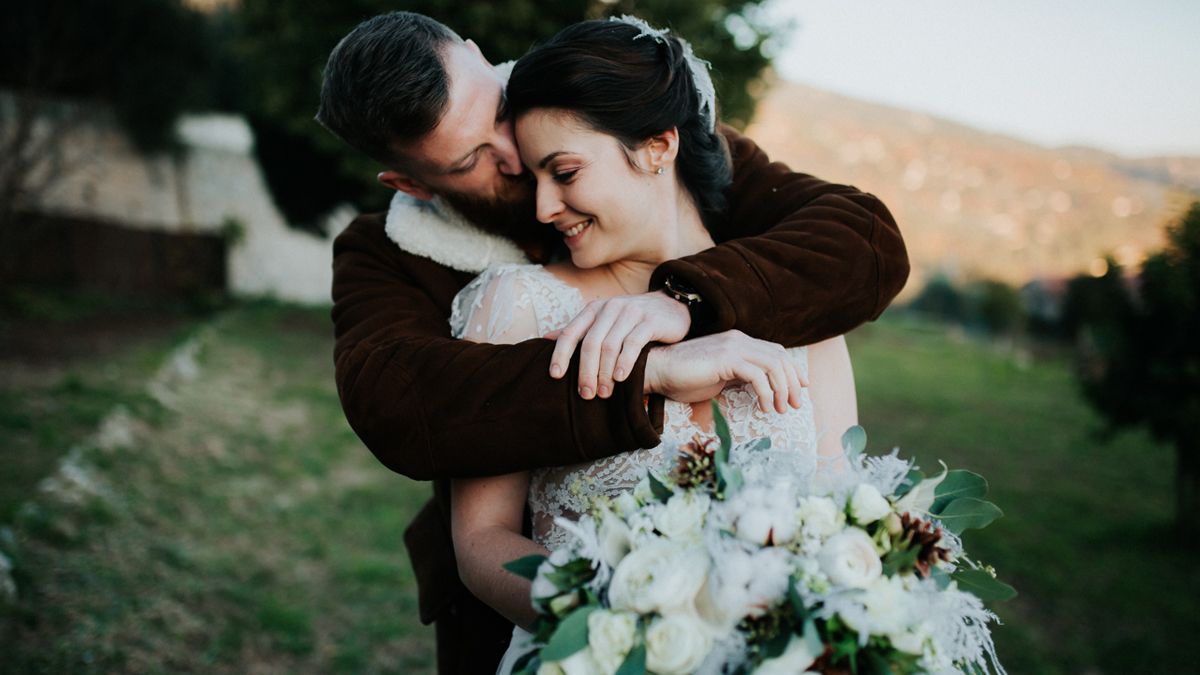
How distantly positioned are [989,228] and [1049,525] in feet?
183

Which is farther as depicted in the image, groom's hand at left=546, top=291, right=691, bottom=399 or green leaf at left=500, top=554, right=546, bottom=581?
groom's hand at left=546, top=291, right=691, bottom=399

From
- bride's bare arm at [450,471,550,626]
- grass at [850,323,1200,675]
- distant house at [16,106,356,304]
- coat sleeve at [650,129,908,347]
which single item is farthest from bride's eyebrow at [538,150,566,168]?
distant house at [16,106,356,304]

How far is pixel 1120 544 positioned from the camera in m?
6.41

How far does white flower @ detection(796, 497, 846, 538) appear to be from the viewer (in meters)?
1.03

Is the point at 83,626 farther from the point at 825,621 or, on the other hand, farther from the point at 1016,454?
the point at 1016,454

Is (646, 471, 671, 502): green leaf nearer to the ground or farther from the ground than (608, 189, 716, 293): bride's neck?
nearer to the ground

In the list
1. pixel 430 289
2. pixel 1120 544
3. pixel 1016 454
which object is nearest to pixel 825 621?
pixel 430 289

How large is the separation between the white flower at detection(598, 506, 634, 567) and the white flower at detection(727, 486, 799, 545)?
17 centimetres

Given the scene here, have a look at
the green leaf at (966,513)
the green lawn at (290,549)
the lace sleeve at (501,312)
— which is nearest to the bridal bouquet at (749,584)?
the green leaf at (966,513)

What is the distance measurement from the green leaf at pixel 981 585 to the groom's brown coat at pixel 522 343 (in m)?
0.60

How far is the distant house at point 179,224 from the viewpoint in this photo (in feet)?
39.8

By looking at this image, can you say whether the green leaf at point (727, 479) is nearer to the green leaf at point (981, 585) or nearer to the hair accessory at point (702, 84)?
the green leaf at point (981, 585)

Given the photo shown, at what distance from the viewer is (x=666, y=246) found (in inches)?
74.5

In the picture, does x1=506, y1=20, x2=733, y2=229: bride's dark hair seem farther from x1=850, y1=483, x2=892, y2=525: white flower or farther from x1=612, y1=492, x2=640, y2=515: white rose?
x1=850, y1=483, x2=892, y2=525: white flower
